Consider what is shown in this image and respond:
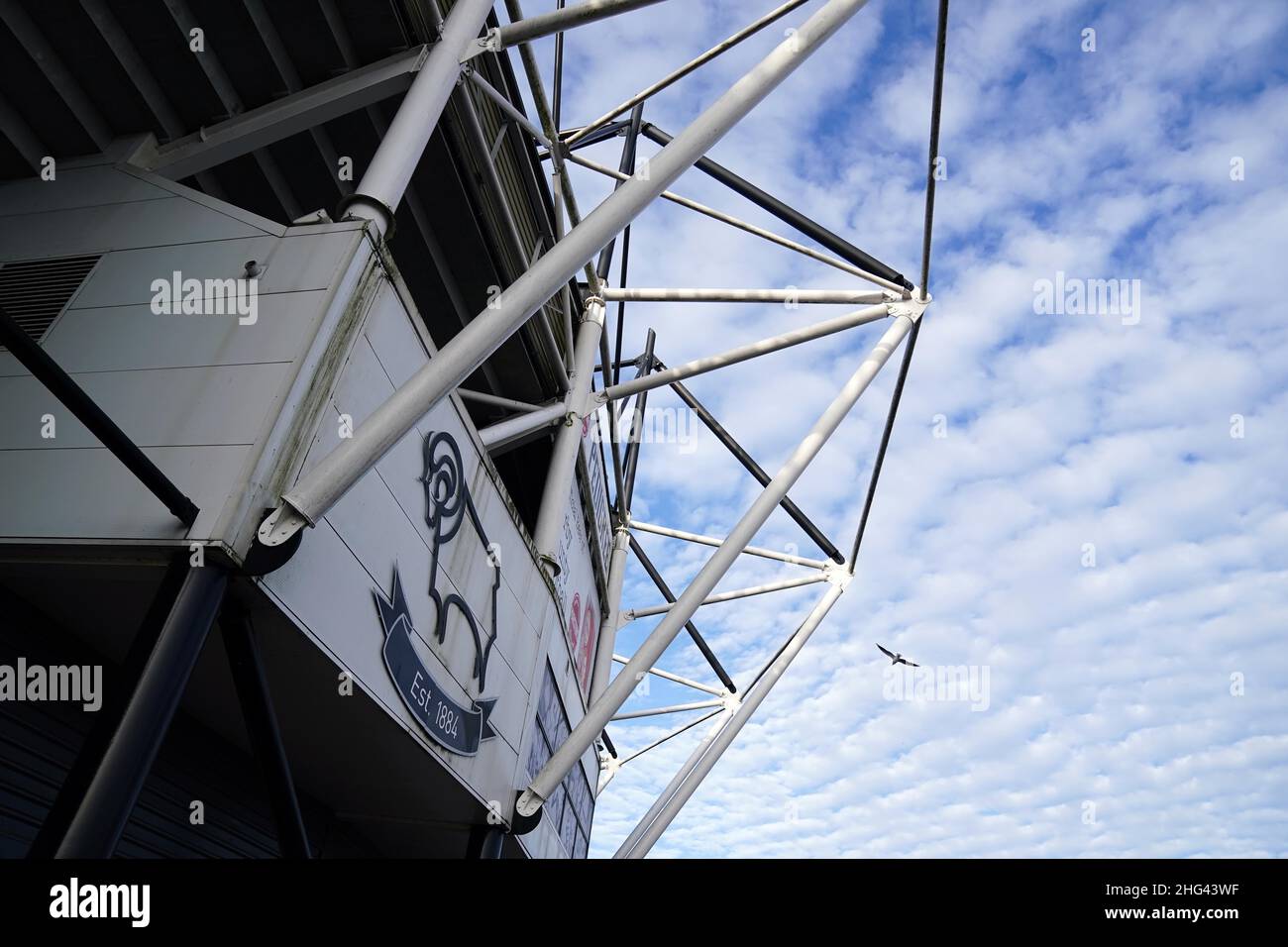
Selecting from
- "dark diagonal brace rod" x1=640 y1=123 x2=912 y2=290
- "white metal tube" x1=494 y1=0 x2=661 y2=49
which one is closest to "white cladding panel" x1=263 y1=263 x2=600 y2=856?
"white metal tube" x1=494 y1=0 x2=661 y2=49

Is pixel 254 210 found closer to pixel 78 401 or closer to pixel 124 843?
pixel 78 401

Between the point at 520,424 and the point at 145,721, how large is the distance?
686 cm

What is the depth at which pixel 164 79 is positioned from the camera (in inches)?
348

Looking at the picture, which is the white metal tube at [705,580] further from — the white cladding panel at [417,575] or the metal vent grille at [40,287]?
the metal vent grille at [40,287]

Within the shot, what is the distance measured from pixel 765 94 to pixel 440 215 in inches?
182

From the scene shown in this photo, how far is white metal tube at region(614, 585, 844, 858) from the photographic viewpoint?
14.0m

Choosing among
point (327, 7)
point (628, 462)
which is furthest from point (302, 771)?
point (628, 462)

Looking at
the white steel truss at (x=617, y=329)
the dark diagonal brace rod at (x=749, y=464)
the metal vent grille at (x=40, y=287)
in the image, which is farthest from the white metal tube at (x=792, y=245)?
the metal vent grille at (x=40, y=287)

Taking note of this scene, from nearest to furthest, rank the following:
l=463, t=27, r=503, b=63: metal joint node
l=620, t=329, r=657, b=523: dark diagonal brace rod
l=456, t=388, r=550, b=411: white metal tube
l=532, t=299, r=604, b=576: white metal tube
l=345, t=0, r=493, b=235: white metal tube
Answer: l=345, t=0, r=493, b=235: white metal tube
l=463, t=27, r=503, b=63: metal joint node
l=456, t=388, r=550, b=411: white metal tube
l=532, t=299, r=604, b=576: white metal tube
l=620, t=329, r=657, b=523: dark diagonal brace rod

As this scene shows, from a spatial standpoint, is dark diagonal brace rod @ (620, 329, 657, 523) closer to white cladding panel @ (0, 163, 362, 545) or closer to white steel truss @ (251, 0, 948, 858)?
white steel truss @ (251, 0, 948, 858)

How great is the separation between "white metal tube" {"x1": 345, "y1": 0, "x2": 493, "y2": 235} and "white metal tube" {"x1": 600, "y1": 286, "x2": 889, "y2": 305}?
21.1 ft

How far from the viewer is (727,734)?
51.6 feet

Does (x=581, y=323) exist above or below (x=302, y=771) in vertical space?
above

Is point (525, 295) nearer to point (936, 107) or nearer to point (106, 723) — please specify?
point (106, 723)
